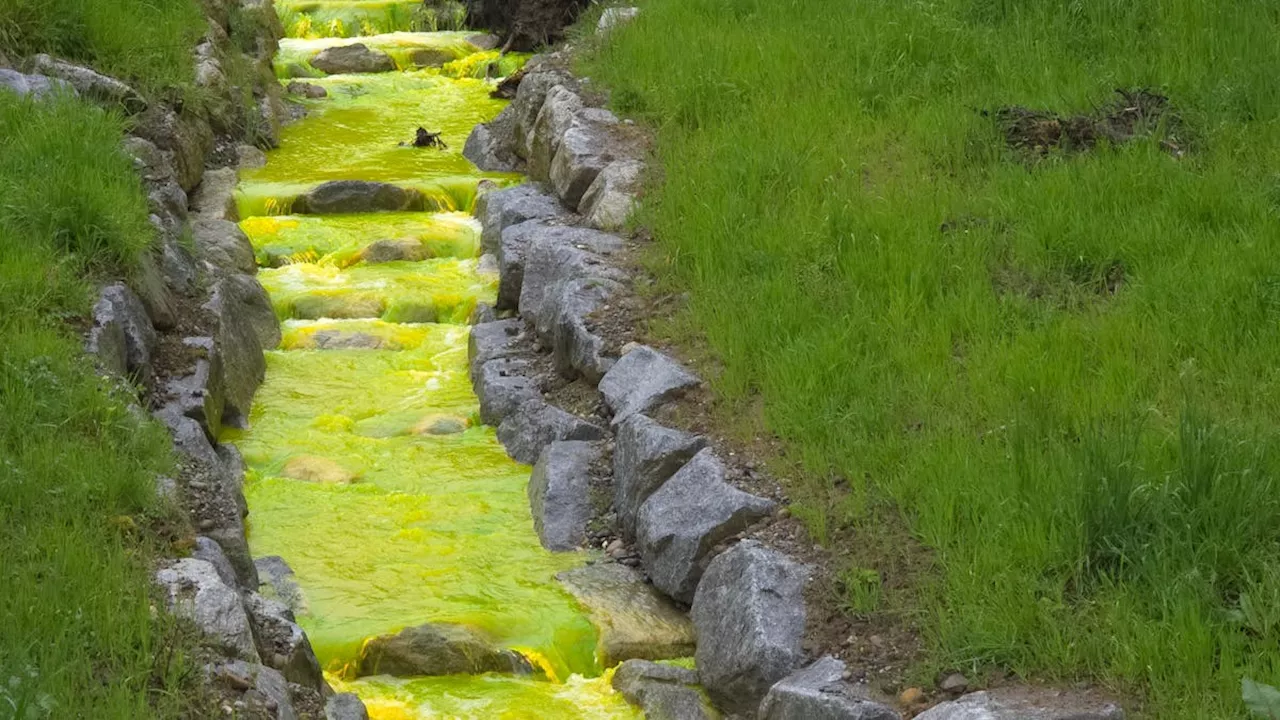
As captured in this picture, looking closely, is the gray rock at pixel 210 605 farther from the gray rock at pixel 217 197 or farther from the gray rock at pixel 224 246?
the gray rock at pixel 217 197

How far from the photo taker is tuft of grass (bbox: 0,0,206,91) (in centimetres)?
1070

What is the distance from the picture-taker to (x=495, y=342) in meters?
9.07

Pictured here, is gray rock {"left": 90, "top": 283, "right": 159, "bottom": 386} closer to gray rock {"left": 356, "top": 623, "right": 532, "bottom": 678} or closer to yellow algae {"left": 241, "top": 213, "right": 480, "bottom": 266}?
gray rock {"left": 356, "top": 623, "right": 532, "bottom": 678}

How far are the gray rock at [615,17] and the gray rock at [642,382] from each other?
5.42m

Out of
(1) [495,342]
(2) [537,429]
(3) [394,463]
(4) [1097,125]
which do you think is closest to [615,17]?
(1) [495,342]

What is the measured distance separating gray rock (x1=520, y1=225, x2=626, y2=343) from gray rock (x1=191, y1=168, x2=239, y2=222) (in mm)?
2668

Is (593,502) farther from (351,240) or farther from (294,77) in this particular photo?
(294,77)

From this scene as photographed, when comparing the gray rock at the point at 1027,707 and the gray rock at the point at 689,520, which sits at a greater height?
the gray rock at the point at 1027,707

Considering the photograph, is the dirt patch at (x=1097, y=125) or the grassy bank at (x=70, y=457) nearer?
the grassy bank at (x=70, y=457)

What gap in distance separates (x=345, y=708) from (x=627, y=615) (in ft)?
4.44

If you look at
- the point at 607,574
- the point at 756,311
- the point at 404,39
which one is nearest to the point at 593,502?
the point at 607,574

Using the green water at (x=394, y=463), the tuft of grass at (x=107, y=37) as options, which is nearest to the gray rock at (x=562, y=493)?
the green water at (x=394, y=463)

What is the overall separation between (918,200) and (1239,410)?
2687 millimetres

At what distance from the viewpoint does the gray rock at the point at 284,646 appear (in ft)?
17.3
